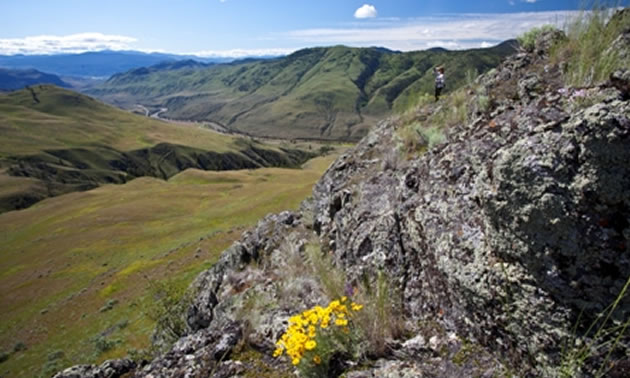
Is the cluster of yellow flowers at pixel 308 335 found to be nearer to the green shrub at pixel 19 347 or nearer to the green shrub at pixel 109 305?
the green shrub at pixel 109 305

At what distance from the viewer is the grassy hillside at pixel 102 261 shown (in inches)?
911

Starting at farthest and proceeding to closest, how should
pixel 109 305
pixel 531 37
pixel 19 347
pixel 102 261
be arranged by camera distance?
pixel 102 261 → pixel 109 305 → pixel 19 347 → pixel 531 37

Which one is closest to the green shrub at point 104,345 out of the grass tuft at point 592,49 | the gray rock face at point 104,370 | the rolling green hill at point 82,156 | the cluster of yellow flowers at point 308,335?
the gray rock face at point 104,370

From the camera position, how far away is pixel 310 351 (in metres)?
3.74

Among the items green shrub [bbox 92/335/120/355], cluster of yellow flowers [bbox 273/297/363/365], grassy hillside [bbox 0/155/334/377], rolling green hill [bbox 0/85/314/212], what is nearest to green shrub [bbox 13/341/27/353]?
grassy hillside [bbox 0/155/334/377]

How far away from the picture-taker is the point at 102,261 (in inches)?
1590

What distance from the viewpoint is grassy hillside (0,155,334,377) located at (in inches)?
911

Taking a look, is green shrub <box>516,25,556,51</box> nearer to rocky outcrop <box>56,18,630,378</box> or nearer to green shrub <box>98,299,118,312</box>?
rocky outcrop <box>56,18,630,378</box>

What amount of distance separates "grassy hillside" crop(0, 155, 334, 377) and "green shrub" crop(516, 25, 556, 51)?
21134 mm

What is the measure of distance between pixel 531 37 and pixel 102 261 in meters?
46.0

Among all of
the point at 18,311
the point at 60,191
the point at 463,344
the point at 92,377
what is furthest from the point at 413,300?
the point at 60,191

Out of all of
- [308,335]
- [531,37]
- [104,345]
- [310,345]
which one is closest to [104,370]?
[308,335]

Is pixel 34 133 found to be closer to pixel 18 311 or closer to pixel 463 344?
pixel 18 311

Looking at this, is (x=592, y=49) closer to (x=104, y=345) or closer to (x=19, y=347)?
(x=104, y=345)
